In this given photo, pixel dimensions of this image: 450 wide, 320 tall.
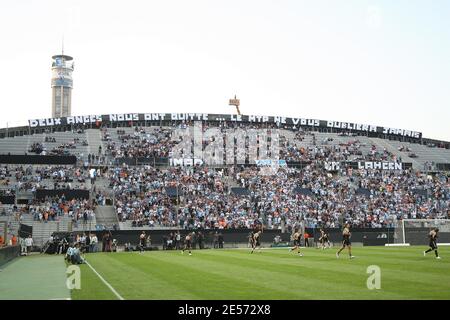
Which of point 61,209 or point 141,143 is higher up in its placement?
point 141,143

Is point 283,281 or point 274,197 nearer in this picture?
point 283,281

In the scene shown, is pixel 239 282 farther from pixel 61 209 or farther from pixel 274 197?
pixel 274 197

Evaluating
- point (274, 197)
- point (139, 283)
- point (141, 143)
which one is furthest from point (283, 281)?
point (141, 143)

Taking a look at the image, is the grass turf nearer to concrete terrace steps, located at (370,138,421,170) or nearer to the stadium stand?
the stadium stand

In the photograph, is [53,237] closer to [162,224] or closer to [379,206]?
[162,224]

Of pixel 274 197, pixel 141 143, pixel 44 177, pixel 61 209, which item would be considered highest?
pixel 141 143

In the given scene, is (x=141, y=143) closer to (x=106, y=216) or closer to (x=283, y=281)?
(x=106, y=216)

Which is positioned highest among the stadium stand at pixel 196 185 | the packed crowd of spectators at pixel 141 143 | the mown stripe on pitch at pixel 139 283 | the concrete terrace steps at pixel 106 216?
the packed crowd of spectators at pixel 141 143

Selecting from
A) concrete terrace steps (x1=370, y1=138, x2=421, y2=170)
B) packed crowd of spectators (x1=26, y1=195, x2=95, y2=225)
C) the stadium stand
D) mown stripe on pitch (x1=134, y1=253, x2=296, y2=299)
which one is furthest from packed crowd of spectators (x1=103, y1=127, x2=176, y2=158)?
mown stripe on pitch (x1=134, y1=253, x2=296, y2=299)

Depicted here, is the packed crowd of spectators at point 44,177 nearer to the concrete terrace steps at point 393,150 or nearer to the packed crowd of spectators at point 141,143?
the packed crowd of spectators at point 141,143

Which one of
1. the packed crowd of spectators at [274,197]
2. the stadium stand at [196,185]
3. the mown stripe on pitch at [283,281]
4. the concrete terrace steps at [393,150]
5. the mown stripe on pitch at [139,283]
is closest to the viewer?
the mown stripe on pitch at [139,283]

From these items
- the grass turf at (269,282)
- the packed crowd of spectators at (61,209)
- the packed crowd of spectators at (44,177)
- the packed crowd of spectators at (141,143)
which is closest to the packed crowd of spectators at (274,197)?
the packed crowd of spectators at (61,209)

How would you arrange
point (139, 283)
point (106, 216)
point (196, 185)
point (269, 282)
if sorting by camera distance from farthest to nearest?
1. point (196, 185)
2. point (106, 216)
3. point (139, 283)
4. point (269, 282)

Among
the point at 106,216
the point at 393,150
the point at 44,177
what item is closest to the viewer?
the point at 106,216
